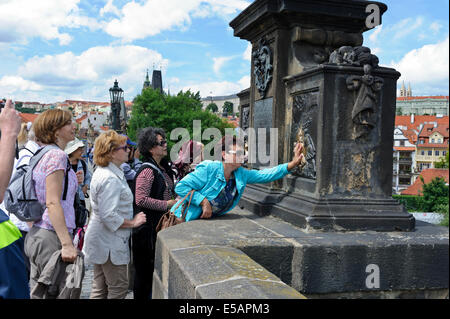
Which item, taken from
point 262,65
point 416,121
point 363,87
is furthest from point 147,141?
point 416,121

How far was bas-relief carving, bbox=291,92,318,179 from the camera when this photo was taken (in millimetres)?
3883

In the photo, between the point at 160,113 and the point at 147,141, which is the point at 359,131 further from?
the point at 160,113

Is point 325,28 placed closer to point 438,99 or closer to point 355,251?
point 355,251

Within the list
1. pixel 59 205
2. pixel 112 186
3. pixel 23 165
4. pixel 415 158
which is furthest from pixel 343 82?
pixel 415 158

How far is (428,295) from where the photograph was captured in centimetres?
329

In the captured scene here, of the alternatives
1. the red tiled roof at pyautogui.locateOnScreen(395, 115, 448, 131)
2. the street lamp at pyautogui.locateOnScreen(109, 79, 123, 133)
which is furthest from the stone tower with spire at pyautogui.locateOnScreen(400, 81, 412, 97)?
the street lamp at pyautogui.locateOnScreen(109, 79, 123, 133)

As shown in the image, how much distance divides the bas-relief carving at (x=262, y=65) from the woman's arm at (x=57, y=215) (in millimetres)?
2574

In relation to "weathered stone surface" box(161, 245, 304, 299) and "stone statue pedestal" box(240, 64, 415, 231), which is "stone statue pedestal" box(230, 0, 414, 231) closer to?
"stone statue pedestal" box(240, 64, 415, 231)

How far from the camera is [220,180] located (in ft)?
12.9

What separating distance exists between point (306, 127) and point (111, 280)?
2.26m

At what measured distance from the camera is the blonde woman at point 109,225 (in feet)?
12.2

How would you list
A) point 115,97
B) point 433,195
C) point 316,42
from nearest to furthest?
point 316,42 → point 115,97 → point 433,195

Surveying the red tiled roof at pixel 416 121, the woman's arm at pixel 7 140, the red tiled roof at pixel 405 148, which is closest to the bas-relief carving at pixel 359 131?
the woman's arm at pixel 7 140

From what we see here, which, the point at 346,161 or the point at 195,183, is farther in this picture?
the point at 195,183
